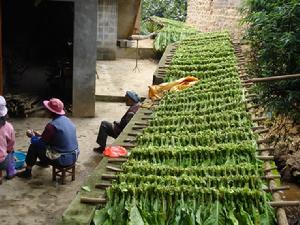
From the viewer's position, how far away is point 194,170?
189 inches

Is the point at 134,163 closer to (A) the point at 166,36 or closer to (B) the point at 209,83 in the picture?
(B) the point at 209,83

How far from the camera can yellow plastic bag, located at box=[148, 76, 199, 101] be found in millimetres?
8273

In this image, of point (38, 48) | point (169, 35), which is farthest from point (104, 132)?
point (169, 35)

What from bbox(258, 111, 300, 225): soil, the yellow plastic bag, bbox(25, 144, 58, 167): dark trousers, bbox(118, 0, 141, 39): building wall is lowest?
bbox(258, 111, 300, 225): soil

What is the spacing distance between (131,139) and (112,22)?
11938mm

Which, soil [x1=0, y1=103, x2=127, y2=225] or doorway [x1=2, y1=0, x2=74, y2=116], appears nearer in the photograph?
soil [x1=0, y1=103, x2=127, y2=225]

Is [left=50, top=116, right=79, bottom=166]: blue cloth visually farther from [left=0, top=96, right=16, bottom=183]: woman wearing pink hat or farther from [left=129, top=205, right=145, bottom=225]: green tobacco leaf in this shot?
[left=129, top=205, right=145, bottom=225]: green tobacco leaf

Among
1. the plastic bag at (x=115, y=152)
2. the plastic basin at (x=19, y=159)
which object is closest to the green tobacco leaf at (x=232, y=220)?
the plastic bag at (x=115, y=152)

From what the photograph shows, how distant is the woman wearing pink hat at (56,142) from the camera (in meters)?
7.02

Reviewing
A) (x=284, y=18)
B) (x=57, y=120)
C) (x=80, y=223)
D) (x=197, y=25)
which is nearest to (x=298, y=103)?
(x=284, y=18)

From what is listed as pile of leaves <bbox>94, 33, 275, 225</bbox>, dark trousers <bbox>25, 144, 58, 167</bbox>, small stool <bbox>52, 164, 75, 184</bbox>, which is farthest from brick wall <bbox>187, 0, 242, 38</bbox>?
dark trousers <bbox>25, 144, 58, 167</bbox>

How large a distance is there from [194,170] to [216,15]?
47.7 ft

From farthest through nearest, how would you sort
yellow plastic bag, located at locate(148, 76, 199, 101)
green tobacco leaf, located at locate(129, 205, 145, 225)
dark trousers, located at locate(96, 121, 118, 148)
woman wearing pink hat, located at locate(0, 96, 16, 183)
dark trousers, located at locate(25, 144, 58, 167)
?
dark trousers, located at locate(96, 121, 118, 148)
yellow plastic bag, located at locate(148, 76, 199, 101)
dark trousers, located at locate(25, 144, 58, 167)
woman wearing pink hat, located at locate(0, 96, 16, 183)
green tobacco leaf, located at locate(129, 205, 145, 225)

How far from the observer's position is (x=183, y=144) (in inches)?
226
